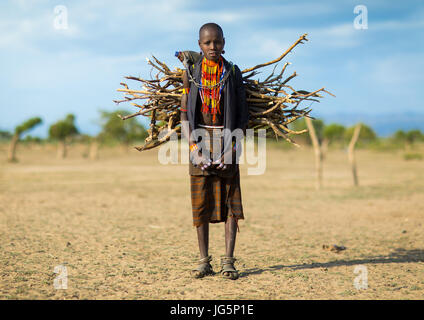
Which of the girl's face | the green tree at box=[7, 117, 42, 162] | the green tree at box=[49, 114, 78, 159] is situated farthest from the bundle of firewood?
the green tree at box=[49, 114, 78, 159]

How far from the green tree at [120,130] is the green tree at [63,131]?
2.53 metres

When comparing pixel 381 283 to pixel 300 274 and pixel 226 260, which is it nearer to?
pixel 300 274

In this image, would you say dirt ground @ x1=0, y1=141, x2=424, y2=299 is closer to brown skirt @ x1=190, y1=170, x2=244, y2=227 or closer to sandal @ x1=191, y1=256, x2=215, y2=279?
sandal @ x1=191, y1=256, x2=215, y2=279

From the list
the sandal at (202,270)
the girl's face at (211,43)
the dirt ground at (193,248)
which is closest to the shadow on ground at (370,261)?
the dirt ground at (193,248)

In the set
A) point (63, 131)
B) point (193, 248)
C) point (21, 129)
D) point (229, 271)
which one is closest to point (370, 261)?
point (229, 271)

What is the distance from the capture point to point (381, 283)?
4246mm

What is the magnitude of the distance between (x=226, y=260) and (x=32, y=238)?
132 inches

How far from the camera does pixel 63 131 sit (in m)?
36.5

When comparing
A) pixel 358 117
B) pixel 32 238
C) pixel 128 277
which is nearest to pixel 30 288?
pixel 128 277

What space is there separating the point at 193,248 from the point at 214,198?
189 centimetres

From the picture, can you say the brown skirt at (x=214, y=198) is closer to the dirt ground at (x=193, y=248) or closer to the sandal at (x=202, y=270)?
the sandal at (x=202, y=270)

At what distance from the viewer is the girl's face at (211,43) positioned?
3.86 metres

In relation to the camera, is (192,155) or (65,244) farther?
(65,244)

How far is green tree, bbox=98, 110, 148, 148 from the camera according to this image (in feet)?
129
